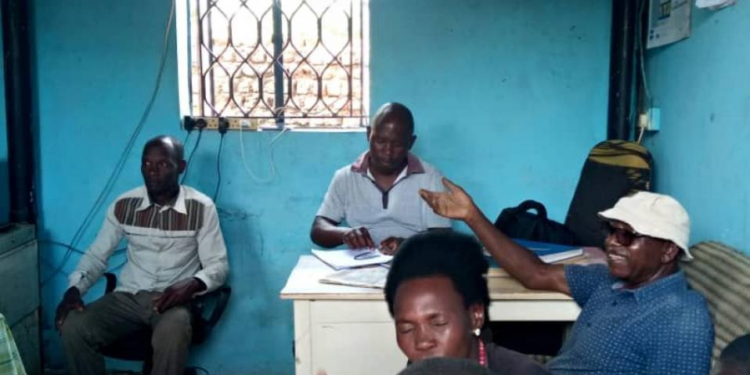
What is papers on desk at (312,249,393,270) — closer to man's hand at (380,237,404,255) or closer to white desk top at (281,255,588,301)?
man's hand at (380,237,404,255)

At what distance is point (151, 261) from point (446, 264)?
199 centimetres

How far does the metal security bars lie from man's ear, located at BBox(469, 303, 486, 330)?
7.19 ft

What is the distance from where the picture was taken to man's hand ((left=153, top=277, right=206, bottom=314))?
2857 millimetres

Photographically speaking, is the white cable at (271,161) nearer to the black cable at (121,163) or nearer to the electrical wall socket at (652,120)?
the black cable at (121,163)

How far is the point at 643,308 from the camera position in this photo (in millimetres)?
1872

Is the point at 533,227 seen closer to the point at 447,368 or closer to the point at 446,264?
the point at 446,264

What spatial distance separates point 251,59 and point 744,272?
2445mm

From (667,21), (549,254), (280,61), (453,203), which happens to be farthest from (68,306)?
(667,21)

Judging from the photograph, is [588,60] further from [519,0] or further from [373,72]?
[373,72]

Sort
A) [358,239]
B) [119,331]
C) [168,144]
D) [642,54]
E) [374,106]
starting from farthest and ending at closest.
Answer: [374,106] < [642,54] < [168,144] < [119,331] < [358,239]

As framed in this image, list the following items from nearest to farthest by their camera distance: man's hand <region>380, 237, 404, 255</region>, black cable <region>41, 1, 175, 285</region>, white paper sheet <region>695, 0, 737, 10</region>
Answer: white paper sheet <region>695, 0, 737, 10</region> → man's hand <region>380, 237, 404, 255</region> → black cable <region>41, 1, 175, 285</region>

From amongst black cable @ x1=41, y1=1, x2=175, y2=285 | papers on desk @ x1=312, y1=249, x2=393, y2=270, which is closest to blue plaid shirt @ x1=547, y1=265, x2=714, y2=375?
papers on desk @ x1=312, y1=249, x2=393, y2=270

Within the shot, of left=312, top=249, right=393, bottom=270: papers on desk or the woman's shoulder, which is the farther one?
left=312, top=249, right=393, bottom=270: papers on desk

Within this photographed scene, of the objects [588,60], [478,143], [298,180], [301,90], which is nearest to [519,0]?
[588,60]
